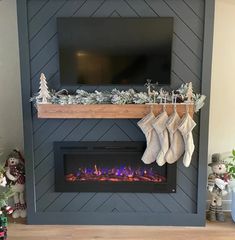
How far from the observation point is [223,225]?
2.93 m

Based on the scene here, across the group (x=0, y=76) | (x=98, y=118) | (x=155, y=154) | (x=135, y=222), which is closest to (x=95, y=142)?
(x=98, y=118)

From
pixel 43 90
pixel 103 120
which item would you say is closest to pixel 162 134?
pixel 103 120

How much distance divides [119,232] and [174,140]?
90 centimetres

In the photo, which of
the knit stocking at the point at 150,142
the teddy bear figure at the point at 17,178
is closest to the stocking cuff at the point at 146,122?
the knit stocking at the point at 150,142

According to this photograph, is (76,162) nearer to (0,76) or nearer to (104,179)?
(104,179)

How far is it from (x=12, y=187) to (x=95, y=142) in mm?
875

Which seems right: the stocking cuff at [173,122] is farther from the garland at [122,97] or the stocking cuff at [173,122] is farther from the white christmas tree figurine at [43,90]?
the white christmas tree figurine at [43,90]

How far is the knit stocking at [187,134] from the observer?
2.63m

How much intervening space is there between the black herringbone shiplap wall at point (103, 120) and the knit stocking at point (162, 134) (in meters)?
0.20

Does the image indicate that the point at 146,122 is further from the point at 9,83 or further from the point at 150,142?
the point at 9,83

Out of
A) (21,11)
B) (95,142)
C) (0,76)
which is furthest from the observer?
(0,76)

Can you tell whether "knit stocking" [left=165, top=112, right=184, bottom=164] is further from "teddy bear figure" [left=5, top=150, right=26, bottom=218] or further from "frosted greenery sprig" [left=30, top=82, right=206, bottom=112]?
"teddy bear figure" [left=5, top=150, right=26, bottom=218]

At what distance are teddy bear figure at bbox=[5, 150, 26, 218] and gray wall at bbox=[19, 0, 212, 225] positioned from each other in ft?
0.66

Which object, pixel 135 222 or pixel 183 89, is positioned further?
pixel 135 222
